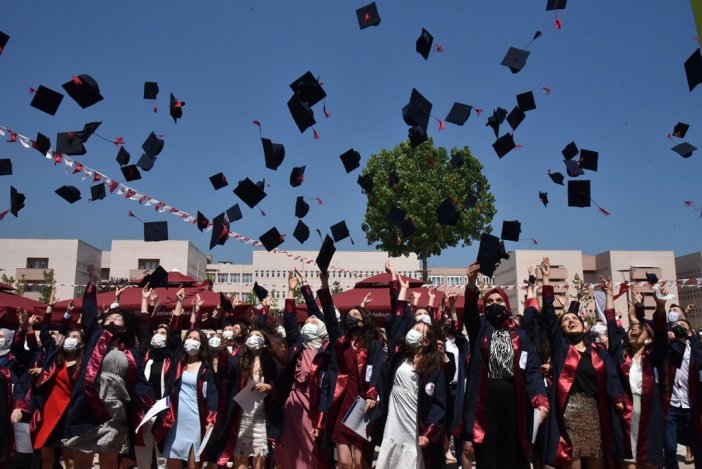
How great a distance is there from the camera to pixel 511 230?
862 centimetres

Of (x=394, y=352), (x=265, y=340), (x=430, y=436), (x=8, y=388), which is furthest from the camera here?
(x=8, y=388)

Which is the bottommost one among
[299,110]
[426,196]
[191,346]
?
[191,346]

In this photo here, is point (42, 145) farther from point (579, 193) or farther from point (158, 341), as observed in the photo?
point (579, 193)

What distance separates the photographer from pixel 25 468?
665 centimetres

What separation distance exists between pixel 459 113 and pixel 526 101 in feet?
3.49

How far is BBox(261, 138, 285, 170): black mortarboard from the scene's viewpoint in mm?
8391

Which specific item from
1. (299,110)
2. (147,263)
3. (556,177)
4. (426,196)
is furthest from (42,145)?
(147,263)

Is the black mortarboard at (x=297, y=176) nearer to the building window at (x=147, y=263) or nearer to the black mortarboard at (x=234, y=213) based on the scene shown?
the black mortarboard at (x=234, y=213)

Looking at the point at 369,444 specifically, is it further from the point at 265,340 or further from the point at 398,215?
the point at 398,215

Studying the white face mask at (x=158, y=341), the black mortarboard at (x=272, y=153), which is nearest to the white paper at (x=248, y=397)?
the white face mask at (x=158, y=341)

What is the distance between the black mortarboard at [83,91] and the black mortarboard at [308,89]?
2.55 m

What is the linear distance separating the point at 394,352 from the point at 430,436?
0.79m

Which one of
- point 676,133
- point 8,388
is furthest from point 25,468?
point 676,133

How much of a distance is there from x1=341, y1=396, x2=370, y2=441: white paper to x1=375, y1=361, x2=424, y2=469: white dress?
1.04 ft
